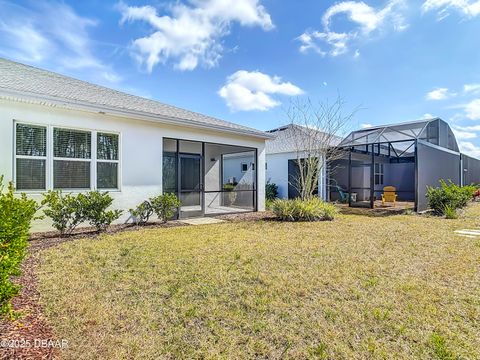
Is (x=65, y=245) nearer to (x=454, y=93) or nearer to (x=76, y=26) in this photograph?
(x=76, y=26)

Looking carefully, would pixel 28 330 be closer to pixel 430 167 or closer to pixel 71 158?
pixel 71 158

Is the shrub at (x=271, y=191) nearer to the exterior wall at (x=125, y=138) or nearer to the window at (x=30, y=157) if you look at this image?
the exterior wall at (x=125, y=138)

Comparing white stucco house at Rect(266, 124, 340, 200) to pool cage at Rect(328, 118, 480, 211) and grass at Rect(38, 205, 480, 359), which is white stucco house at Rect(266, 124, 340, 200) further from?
grass at Rect(38, 205, 480, 359)

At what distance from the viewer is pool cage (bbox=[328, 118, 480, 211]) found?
→ 42.2 ft

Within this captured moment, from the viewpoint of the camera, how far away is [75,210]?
688 cm

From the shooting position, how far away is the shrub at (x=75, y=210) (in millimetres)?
6632

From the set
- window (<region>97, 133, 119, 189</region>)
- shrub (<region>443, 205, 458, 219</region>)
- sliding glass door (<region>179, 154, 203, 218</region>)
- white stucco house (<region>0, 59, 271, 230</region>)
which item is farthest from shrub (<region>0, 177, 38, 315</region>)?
shrub (<region>443, 205, 458, 219</region>)

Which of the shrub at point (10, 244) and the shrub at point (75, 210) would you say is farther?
the shrub at point (75, 210)

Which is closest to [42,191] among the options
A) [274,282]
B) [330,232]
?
[274,282]

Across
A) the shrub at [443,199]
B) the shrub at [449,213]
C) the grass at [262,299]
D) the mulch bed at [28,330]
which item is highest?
the shrub at [443,199]

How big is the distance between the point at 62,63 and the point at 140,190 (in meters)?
6.93

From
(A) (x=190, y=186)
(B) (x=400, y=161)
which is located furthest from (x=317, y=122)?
(B) (x=400, y=161)

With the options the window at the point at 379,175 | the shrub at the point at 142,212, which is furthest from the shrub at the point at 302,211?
the window at the point at 379,175

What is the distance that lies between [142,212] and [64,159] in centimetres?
272
